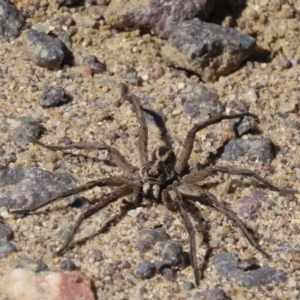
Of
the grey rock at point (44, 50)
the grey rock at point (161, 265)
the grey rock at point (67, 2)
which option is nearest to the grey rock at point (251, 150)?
the grey rock at point (161, 265)

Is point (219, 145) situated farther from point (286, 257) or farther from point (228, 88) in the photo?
point (286, 257)

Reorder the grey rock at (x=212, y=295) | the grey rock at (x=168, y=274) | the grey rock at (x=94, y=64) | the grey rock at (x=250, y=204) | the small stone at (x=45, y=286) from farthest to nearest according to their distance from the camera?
1. the grey rock at (x=94, y=64)
2. the grey rock at (x=250, y=204)
3. the grey rock at (x=168, y=274)
4. the grey rock at (x=212, y=295)
5. the small stone at (x=45, y=286)

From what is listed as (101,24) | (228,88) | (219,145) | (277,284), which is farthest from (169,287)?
(101,24)

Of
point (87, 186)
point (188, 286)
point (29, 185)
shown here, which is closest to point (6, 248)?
point (29, 185)

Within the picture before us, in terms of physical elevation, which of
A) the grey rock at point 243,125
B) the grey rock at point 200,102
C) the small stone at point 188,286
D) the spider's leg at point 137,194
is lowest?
the small stone at point 188,286

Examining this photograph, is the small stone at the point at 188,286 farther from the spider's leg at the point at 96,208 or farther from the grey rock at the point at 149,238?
the spider's leg at the point at 96,208

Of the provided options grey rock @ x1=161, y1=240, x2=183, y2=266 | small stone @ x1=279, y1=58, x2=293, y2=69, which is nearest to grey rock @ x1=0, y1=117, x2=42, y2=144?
grey rock @ x1=161, y1=240, x2=183, y2=266
